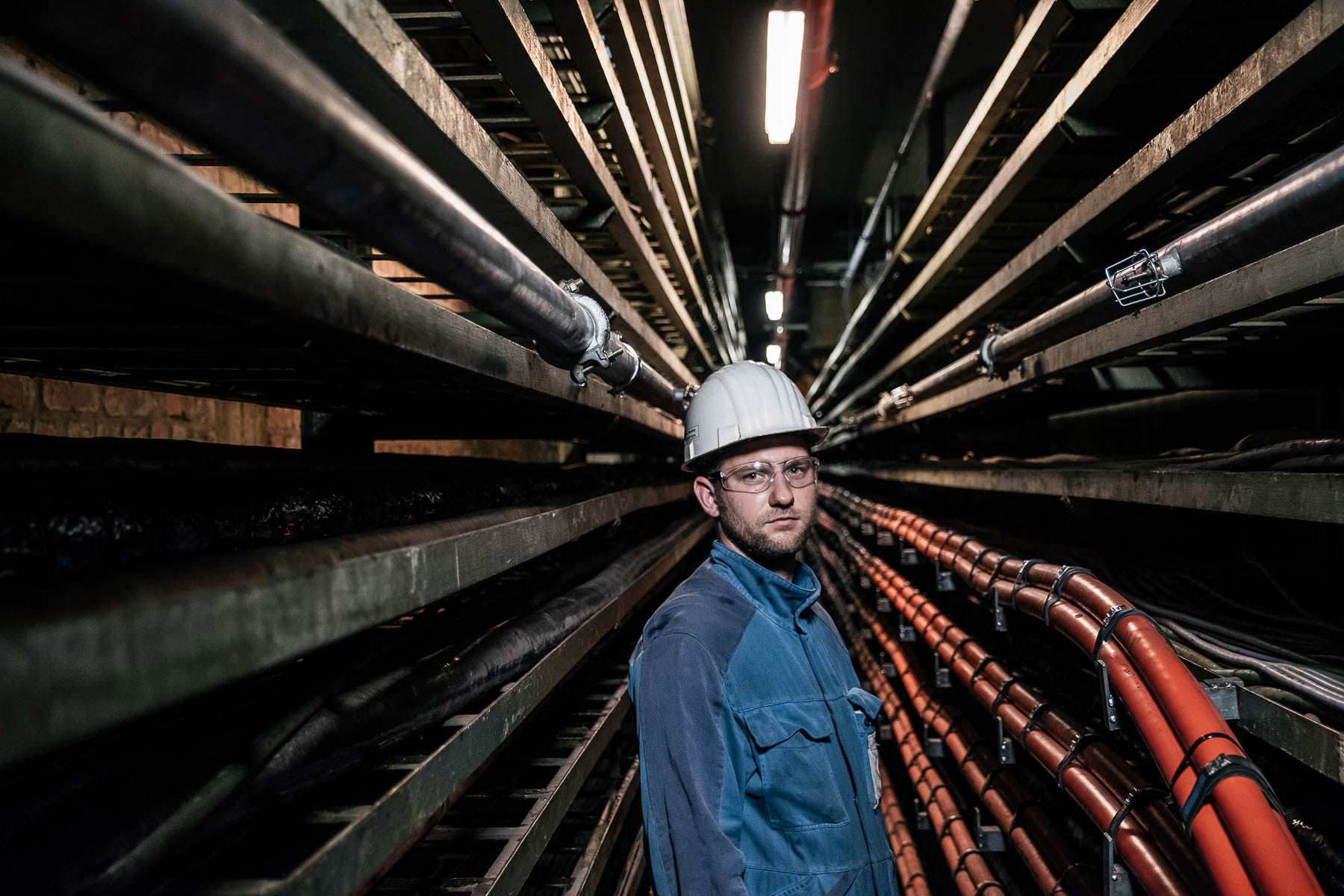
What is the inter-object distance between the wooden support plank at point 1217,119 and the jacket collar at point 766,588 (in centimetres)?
125

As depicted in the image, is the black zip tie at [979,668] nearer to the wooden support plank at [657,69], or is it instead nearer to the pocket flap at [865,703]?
the pocket flap at [865,703]

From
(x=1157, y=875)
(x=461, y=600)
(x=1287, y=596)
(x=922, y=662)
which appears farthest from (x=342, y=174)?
(x=922, y=662)

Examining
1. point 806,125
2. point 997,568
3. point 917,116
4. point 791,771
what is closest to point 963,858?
point 997,568

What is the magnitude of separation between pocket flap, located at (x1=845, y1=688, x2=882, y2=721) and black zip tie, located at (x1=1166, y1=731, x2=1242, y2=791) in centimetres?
63

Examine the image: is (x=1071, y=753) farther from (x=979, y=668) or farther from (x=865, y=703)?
(x=979, y=668)

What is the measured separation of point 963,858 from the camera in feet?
8.15

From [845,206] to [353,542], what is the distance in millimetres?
9106

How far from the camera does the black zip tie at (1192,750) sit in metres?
1.11

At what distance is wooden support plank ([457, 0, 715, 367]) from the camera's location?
1.16 meters

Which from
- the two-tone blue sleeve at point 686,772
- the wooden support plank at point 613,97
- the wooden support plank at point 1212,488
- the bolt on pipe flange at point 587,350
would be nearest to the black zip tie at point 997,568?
the wooden support plank at point 1212,488

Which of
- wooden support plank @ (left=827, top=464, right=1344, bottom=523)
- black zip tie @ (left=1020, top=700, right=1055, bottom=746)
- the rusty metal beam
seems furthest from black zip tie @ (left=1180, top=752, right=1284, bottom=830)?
the rusty metal beam

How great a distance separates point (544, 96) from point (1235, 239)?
4.30 ft

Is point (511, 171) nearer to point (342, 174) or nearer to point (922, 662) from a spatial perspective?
point (342, 174)

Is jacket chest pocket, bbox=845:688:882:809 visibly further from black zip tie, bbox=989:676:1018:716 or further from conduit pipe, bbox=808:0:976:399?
conduit pipe, bbox=808:0:976:399
